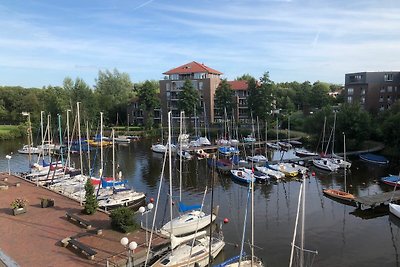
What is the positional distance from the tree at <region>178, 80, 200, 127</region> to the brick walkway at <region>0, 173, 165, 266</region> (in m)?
59.1

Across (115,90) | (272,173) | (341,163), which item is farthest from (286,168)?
(115,90)

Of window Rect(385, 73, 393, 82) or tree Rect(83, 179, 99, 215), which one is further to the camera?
window Rect(385, 73, 393, 82)

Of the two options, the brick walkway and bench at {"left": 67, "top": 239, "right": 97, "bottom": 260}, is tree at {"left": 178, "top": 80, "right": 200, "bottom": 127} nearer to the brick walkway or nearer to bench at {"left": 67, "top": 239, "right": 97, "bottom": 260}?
the brick walkway

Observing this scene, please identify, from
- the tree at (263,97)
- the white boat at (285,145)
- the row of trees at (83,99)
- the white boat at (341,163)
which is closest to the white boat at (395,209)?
the white boat at (341,163)

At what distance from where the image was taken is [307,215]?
111ft

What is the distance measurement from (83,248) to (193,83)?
79.2 m

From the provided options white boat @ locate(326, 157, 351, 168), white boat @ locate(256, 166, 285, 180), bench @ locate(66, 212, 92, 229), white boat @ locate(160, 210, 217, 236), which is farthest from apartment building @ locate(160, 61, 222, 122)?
bench @ locate(66, 212, 92, 229)

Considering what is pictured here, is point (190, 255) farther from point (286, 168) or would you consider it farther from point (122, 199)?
point (286, 168)

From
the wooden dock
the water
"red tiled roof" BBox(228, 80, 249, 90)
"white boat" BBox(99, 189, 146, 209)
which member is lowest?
the water

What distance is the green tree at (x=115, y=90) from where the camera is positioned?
4311 inches

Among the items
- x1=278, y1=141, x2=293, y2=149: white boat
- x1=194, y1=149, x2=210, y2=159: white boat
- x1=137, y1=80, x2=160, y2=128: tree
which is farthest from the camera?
x1=137, y1=80, x2=160, y2=128: tree

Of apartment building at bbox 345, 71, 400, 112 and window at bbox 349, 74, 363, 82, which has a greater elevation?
window at bbox 349, 74, 363, 82

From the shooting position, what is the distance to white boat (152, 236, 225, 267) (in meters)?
21.3

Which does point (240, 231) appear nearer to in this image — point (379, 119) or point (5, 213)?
point (5, 213)
